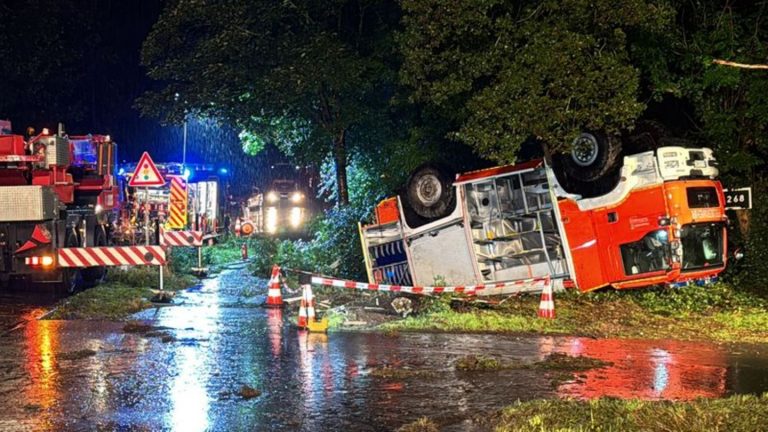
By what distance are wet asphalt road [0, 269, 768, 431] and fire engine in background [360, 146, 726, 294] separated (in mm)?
2040

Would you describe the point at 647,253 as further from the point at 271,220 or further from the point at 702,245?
the point at 271,220

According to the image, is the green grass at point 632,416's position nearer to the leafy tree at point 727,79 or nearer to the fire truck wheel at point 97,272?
the leafy tree at point 727,79

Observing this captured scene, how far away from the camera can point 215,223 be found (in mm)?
25781

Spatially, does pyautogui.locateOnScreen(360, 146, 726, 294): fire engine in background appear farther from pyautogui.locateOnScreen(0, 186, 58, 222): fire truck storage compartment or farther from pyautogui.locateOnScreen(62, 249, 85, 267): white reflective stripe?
pyautogui.locateOnScreen(0, 186, 58, 222): fire truck storage compartment

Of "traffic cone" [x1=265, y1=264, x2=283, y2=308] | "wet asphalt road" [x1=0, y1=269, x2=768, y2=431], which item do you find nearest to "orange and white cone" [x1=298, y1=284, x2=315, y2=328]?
"wet asphalt road" [x1=0, y1=269, x2=768, y2=431]

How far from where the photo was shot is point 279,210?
34.4 metres

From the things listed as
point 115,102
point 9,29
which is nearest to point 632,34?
point 9,29

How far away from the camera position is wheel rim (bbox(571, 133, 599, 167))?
13.5m

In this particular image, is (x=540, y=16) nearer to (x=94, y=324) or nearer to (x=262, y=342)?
(x=262, y=342)

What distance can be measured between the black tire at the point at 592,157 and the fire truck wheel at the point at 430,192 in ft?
7.67

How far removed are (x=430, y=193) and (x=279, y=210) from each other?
19.9 metres

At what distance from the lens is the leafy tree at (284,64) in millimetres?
19009

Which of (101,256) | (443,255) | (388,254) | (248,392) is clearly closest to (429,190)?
(443,255)

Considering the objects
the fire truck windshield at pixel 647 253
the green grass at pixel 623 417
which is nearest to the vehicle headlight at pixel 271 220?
the fire truck windshield at pixel 647 253
